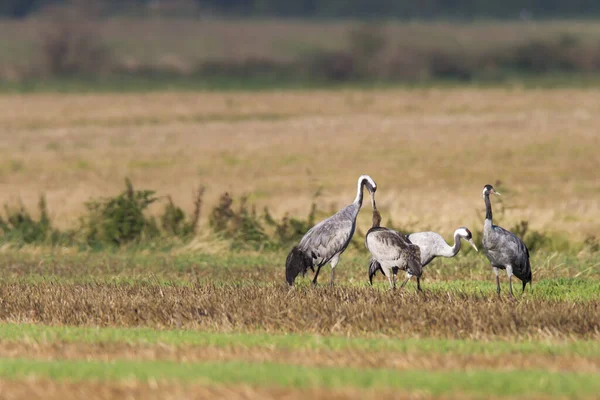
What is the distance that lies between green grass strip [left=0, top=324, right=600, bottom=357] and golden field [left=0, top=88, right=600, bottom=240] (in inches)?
471

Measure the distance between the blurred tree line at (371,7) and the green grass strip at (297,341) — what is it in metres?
159

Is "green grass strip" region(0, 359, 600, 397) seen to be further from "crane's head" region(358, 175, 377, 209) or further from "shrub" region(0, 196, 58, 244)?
"shrub" region(0, 196, 58, 244)

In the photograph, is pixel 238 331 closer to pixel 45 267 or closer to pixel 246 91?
pixel 45 267

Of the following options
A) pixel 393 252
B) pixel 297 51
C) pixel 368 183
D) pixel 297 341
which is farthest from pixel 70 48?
pixel 297 341

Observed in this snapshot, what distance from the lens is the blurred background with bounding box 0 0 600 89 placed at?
3762 inches

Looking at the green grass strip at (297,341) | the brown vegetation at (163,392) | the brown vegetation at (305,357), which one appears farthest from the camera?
the green grass strip at (297,341)

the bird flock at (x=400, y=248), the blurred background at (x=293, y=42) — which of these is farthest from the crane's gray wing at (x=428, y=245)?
the blurred background at (x=293, y=42)

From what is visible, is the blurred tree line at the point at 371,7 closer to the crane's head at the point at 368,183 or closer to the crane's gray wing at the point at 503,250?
the crane's head at the point at 368,183

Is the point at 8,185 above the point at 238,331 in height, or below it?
below

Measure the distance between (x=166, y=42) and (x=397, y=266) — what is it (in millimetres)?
120843

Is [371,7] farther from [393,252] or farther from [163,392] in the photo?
[163,392]

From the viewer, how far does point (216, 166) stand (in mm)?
42938

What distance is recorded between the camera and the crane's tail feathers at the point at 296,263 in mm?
16797

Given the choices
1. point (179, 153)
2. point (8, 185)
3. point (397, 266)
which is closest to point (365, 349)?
point (397, 266)
